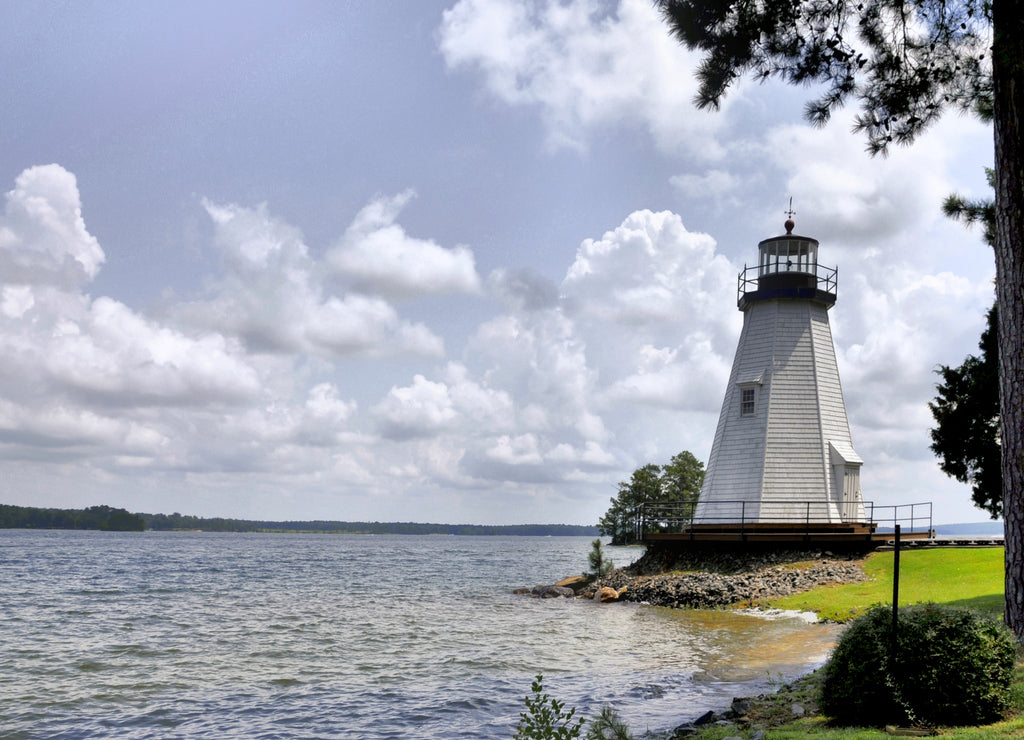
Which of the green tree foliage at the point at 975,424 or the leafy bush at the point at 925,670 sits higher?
the green tree foliage at the point at 975,424

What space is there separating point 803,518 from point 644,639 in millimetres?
13732

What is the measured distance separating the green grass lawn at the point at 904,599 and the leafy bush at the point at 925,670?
0.29 metres

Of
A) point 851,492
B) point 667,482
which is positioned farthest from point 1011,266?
point 667,482

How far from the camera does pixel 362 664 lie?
19.0 meters

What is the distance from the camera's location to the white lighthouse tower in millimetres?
33156

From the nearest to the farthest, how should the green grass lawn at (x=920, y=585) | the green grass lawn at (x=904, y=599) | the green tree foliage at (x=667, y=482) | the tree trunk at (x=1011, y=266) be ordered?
the green grass lawn at (x=904, y=599) < the tree trunk at (x=1011, y=266) < the green grass lawn at (x=920, y=585) < the green tree foliage at (x=667, y=482)

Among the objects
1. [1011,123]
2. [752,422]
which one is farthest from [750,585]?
[1011,123]

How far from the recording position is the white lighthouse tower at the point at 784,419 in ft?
109

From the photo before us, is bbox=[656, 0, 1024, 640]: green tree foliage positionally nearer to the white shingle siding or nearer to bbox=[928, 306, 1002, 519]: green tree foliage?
bbox=[928, 306, 1002, 519]: green tree foliage

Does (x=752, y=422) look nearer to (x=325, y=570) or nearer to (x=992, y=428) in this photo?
(x=992, y=428)

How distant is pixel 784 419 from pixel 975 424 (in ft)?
29.8

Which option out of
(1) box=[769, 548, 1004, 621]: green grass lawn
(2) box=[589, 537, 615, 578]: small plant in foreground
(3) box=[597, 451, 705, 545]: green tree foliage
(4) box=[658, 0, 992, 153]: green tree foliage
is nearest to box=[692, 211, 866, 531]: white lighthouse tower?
(1) box=[769, 548, 1004, 621]: green grass lawn

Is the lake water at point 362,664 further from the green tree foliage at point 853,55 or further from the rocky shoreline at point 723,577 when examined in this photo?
the green tree foliage at point 853,55

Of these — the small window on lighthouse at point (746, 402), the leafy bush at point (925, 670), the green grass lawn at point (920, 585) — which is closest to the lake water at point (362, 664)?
the green grass lawn at point (920, 585)
